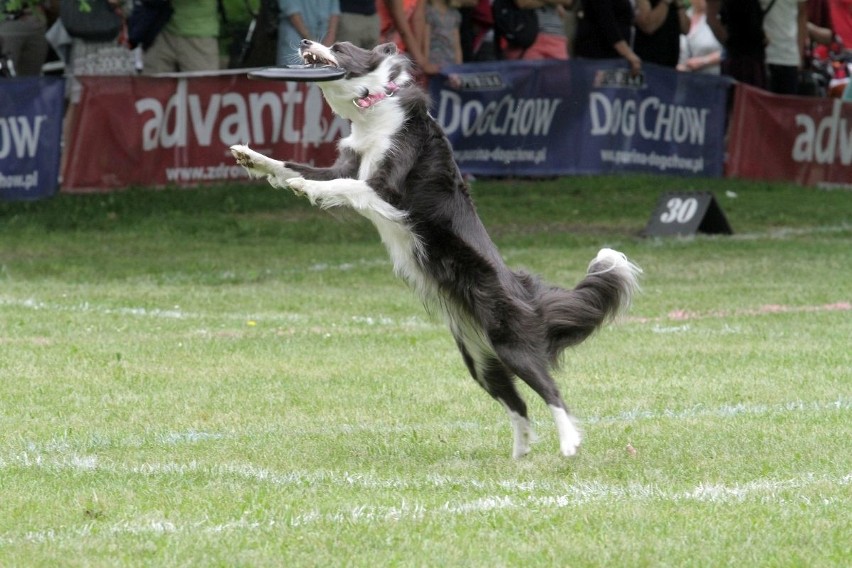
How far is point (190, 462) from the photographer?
6656 mm

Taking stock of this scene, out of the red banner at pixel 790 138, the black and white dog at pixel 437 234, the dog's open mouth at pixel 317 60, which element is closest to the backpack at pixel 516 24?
the red banner at pixel 790 138

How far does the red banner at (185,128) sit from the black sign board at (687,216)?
4.06m

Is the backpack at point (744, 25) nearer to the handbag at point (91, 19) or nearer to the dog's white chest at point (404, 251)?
the handbag at point (91, 19)

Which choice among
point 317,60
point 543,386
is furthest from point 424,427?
point 317,60

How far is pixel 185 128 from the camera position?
1725 cm

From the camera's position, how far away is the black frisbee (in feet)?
21.7

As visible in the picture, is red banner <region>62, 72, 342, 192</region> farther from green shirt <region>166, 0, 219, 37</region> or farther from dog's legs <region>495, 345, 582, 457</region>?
dog's legs <region>495, 345, 582, 457</region>

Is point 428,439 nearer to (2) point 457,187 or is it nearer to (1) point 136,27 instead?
(2) point 457,187

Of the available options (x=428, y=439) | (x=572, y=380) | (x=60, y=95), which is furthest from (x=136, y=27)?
(x=428, y=439)

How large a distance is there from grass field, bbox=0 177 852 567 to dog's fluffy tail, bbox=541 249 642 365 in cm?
54

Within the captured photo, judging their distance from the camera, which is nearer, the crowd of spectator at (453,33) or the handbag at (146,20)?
the handbag at (146,20)

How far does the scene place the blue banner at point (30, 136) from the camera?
15898 mm

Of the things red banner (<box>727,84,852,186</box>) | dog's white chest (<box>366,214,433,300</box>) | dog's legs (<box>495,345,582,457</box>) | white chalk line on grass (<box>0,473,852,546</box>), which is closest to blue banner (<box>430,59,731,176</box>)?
red banner (<box>727,84,852,186</box>)

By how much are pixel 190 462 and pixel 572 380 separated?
118 inches
